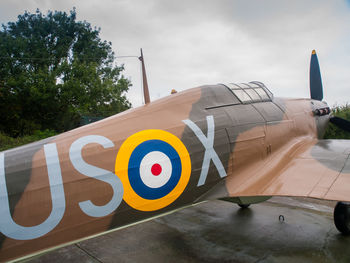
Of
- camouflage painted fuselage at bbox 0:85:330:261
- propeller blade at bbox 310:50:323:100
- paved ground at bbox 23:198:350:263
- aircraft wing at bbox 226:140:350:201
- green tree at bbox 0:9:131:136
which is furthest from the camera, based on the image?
green tree at bbox 0:9:131:136

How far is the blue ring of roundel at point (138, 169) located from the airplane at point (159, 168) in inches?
0.4

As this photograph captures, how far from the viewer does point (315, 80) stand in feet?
24.4

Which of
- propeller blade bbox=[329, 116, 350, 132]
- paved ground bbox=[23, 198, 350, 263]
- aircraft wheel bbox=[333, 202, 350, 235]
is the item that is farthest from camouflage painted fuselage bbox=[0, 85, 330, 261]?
propeller blade bbox=[329, 116, 350, 132]

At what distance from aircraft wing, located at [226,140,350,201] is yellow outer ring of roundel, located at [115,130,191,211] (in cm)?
78

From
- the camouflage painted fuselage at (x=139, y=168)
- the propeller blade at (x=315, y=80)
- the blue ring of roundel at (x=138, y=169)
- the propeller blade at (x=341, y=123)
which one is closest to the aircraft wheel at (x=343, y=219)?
the camouflage painted fuselage at (x=139, y=168)

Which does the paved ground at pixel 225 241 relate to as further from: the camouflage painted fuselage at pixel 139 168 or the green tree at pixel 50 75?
the green tree at pixel 50 75

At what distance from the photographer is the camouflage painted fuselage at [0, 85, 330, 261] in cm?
205

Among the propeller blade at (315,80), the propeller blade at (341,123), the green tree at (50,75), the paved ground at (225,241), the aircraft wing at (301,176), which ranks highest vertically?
the green tree at (50,75)

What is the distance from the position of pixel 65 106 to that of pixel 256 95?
52.2 feet

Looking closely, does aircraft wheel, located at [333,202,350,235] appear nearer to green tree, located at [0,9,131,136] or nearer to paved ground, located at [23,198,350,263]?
paved ground, located at [23,198,350,263]

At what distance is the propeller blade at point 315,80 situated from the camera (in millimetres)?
7336

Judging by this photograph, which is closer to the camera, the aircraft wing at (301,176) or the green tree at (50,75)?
the aircraft wing at (301,176)

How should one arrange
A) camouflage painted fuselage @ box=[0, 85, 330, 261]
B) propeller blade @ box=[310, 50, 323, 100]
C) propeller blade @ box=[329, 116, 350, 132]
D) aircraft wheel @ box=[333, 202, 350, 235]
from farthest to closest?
propeller blade @ box=[310, 50, 323, 100] → propeller blade @ box=[329, 116, 350, 132] → aircraft wheel @ box=[333, 202, 350, 235] → camouflage painted fuselage @ box=[0, 85, 330, 261]

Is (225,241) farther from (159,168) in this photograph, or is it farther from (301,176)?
(159,168)
